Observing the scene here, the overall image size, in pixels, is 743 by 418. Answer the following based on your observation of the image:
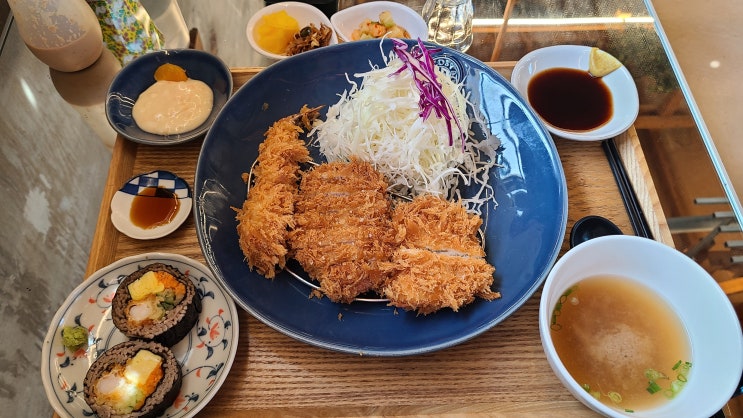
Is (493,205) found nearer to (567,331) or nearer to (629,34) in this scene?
(567,331)

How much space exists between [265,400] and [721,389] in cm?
135

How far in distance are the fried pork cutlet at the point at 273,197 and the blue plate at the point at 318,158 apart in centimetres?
5

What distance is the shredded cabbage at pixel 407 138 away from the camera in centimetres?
208

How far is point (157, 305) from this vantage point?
1712 mm

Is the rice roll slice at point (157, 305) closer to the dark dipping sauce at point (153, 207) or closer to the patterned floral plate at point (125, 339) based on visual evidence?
the patterned floral plate at point (125, 339)

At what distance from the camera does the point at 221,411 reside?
1597mm

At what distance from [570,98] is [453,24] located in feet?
2.34

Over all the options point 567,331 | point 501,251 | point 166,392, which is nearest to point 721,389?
point 567,331

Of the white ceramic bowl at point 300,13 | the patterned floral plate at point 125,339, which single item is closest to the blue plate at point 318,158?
the patterned floral plate at point 125,339

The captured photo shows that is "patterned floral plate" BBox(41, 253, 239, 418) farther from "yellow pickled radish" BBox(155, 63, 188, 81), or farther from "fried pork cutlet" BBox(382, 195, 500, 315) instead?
"yellow pickled radish" BBox(155, 63, 188, 81)

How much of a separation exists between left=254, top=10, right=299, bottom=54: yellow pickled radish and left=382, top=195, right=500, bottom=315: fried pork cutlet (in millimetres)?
1147

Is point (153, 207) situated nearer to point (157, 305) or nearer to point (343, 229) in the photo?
point (157, 305)

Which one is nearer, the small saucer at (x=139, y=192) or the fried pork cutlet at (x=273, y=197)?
the fried pork cutlet at (x=273, y=197)

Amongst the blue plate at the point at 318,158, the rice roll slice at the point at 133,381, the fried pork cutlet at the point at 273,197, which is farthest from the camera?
the fried pork cutlet at the point at 273,197
